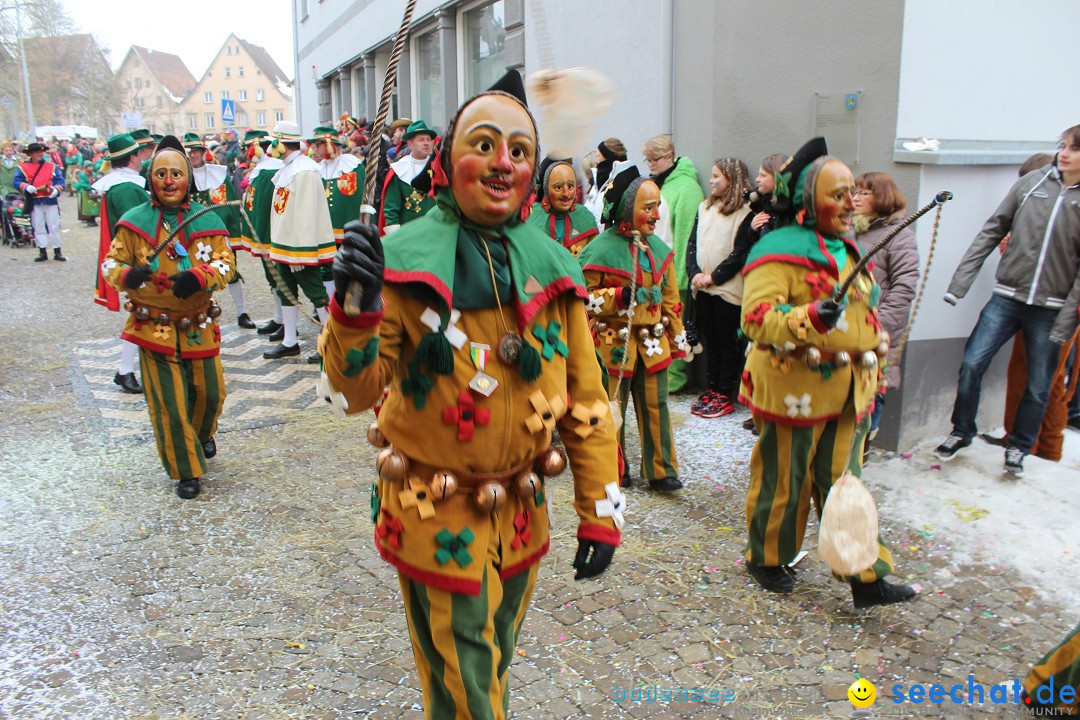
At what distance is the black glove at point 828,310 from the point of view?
3418mm

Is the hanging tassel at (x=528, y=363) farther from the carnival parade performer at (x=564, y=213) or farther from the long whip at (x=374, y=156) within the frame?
the carnival parade performer at (x=564, y=213)

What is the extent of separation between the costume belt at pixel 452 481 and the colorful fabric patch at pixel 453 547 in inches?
3.6

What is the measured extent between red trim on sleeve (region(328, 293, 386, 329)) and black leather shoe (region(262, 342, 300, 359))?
24.5 ft

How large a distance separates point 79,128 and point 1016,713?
48.8m

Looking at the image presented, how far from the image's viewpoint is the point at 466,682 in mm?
2328

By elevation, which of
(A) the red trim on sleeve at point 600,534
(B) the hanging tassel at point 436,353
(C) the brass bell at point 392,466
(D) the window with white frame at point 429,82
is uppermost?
(D) the window with white frame at point 429,82

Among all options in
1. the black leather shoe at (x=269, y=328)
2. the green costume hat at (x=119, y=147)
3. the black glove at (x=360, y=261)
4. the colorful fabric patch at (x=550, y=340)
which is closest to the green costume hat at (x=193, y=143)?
the black leather shoe at (x=269, y=328)

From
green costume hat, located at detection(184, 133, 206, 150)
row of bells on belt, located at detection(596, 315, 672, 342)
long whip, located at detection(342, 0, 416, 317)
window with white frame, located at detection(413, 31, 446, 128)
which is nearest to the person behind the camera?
long whip, located at detection(342, 0, 416, 317)

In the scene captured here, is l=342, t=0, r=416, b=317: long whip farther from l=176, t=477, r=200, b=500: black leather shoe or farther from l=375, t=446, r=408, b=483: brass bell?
l=176, t=477, r=200, b=500: black leather shoe

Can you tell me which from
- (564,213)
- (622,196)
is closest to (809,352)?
(622,196)

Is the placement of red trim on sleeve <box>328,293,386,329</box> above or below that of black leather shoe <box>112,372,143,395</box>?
above

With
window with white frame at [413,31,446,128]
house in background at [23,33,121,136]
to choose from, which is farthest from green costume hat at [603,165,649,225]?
house in background at [23,33,121,136]

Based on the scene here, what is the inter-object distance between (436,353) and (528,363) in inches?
10.3

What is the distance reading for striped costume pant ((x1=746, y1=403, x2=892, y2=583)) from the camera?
154 inches
